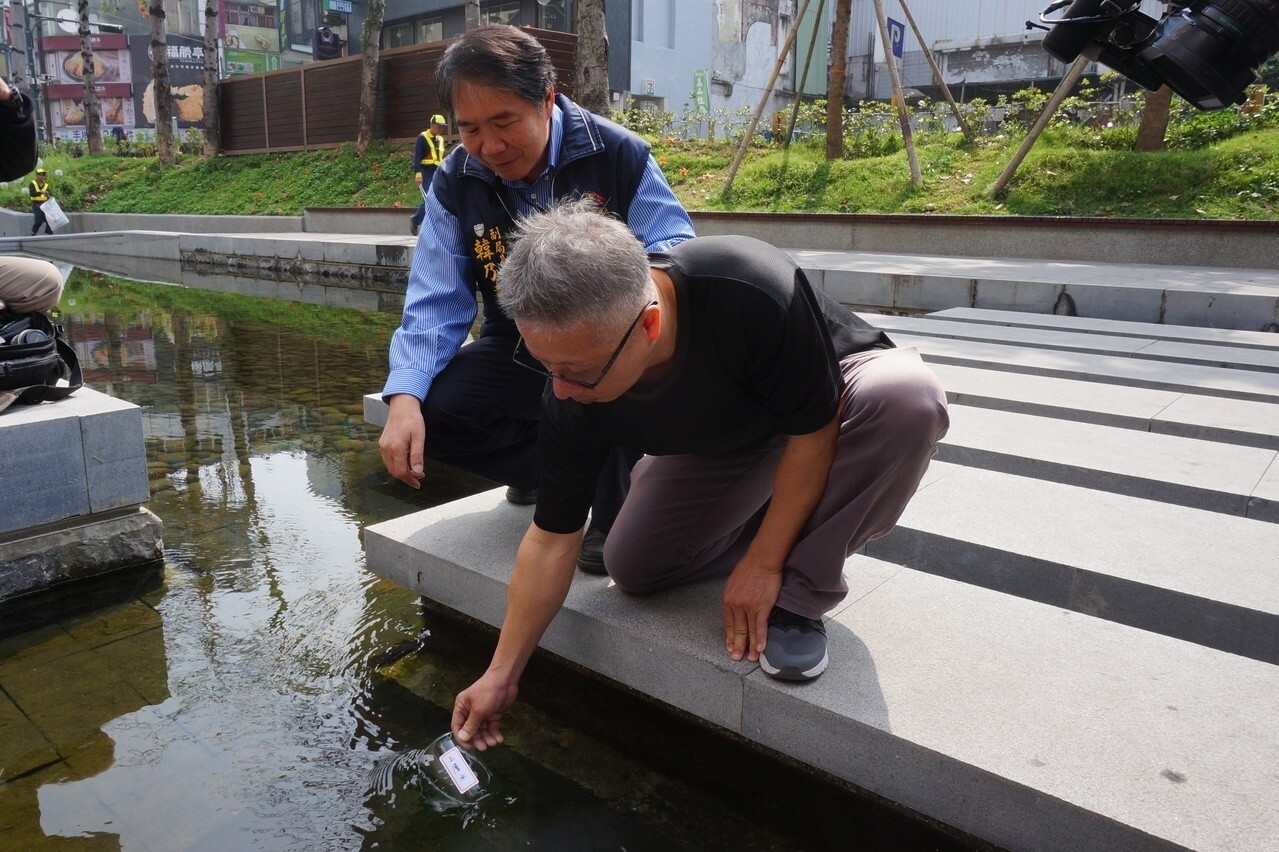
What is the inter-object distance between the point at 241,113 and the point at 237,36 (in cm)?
3026

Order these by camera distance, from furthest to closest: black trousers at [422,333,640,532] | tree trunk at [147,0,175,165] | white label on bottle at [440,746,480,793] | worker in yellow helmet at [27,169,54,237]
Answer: tree trunk at [147,0,175,165], worker in yellow helmet at [27,169,54,237], black trousers at [422,333,640,532], white label on bottle at [440,746,480,793]

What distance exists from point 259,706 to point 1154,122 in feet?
34.6

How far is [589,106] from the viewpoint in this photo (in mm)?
12070

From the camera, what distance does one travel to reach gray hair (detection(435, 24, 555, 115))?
88.4 inches

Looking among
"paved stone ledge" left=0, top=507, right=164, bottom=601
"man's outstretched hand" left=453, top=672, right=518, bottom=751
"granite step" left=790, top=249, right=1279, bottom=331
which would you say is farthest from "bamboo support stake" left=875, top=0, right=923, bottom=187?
"man's outstretched hand" left=453, top=672, right=518, bottom=751

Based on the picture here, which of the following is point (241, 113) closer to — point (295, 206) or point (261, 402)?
point (295, 206)

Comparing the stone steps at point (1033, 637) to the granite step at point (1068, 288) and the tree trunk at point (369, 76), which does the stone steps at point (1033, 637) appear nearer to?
the granite step at point (1068, 288)

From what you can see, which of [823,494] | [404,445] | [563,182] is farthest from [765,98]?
[823,494]

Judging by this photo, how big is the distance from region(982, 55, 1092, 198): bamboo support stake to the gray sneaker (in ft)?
23.9

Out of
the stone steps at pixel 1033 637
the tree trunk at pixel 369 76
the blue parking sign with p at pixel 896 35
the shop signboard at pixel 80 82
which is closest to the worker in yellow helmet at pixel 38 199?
the tree trunk at pixel 369 76

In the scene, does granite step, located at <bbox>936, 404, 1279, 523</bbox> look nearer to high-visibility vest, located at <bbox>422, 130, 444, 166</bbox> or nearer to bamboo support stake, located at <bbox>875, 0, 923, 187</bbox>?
bamboo support stake, located at <bbox>875, 0, 923, 187</bbox>

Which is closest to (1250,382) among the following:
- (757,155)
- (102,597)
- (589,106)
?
(102,597)

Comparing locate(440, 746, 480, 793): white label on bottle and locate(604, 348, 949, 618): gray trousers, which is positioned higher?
locate(604, 348, 949, 618): gray trousers

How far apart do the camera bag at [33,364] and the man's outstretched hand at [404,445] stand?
1.40 metres
